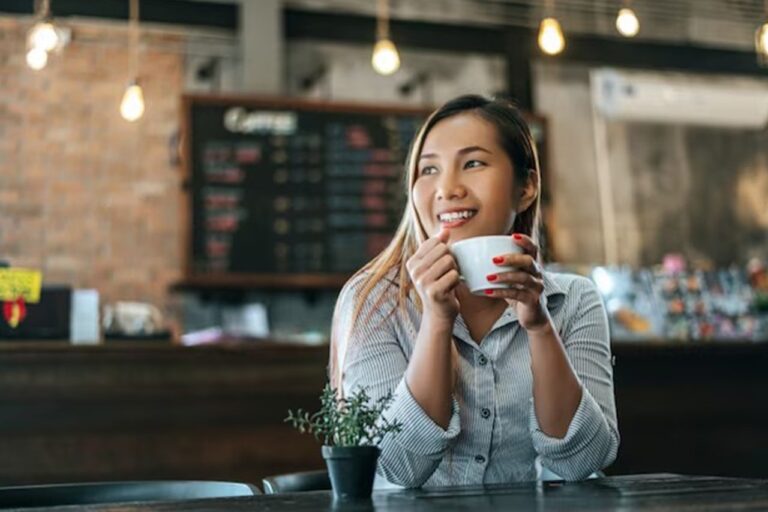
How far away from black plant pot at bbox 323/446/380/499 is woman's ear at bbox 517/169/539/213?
76 cm

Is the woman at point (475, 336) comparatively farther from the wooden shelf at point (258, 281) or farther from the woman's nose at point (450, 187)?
the wooden shelf at point (258, 281)

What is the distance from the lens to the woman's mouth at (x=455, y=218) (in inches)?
75.5

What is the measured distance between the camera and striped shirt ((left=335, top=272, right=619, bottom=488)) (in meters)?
1.75

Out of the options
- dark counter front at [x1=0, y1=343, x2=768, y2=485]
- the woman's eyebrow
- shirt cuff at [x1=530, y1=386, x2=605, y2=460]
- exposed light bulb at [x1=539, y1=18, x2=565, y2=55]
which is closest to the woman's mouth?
the woman's eyebrow

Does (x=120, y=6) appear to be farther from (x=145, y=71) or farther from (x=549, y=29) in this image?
(x=549, y=29)

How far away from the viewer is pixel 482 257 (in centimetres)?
166

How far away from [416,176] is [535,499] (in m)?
0.77

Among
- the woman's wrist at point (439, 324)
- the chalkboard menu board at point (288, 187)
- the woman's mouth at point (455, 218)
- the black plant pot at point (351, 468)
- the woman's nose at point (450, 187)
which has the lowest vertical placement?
the black plant pot at point (351, 468)

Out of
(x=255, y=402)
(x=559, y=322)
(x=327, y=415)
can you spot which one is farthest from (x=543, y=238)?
(x=255, y=402)

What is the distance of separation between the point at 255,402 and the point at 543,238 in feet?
6.17

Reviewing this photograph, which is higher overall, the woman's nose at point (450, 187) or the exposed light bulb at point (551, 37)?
the exposed light bulb at point (551, 37)

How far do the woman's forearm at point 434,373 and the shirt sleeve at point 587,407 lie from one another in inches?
7.0

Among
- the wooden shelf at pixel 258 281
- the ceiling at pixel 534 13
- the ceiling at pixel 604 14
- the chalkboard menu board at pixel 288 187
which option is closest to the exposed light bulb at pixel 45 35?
the ceiling at pixel 534 13

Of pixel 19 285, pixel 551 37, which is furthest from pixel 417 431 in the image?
pixel 551 37
